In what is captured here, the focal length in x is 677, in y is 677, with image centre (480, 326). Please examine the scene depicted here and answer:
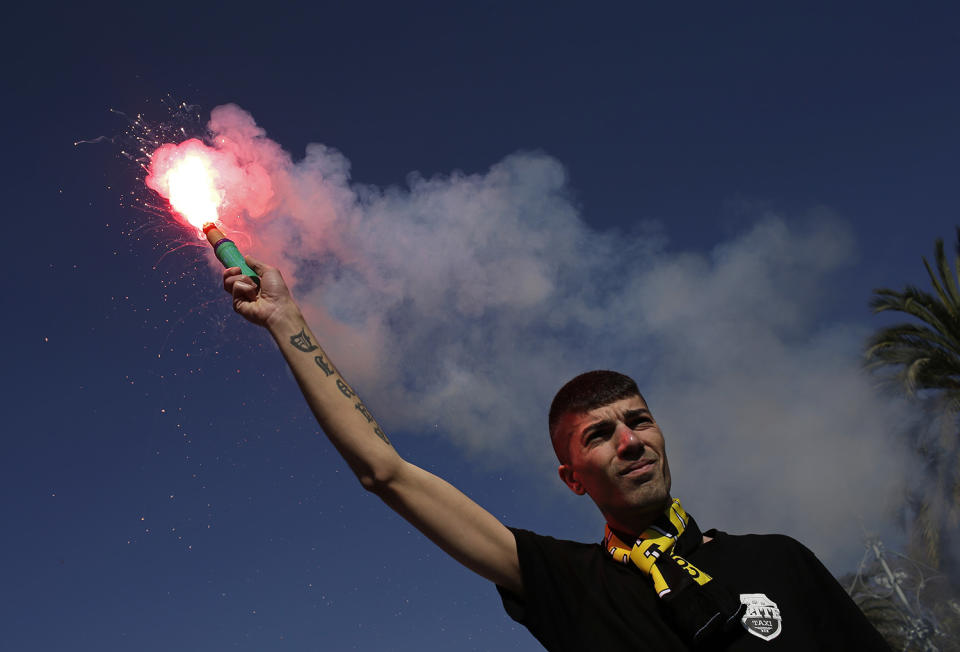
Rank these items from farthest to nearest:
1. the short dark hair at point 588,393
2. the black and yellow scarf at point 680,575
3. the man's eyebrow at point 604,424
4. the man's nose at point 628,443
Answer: the short dark hair at point 588,393 → the man's eyebrow at point 604,424 → the man's nose at point 628,443 → the black and yellow scarf at point 680,575

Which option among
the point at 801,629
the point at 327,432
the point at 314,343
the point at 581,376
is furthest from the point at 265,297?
the point at 801,629

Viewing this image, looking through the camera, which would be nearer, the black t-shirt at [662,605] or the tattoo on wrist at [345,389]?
the black t-shirt at [662,605]

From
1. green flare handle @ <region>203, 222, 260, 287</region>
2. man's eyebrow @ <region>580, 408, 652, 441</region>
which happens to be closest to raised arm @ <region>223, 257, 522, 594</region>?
green flare handle @ <region>203, 222, 260, 287</region>

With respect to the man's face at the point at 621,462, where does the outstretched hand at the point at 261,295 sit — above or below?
→ above

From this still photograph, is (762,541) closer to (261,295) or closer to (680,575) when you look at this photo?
(680,575)

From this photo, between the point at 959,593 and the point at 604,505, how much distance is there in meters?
25.8

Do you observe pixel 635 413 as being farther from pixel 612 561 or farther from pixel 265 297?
pixel 265 297

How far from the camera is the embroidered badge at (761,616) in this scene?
2.57 m

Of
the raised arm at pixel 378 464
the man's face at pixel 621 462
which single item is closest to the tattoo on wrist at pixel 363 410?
the raised arm at pixel 378 464

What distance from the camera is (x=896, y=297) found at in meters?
17.8

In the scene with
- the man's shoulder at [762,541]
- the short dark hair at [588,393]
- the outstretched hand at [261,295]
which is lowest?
the man's shoulder at [762,541]

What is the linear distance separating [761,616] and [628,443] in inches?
33.3

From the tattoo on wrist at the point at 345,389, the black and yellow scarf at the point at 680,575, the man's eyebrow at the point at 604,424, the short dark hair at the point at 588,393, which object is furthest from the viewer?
the short dark hair at the point at 588,393

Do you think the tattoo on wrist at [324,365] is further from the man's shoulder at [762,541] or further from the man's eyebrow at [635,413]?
the man's shoulder at [762,541]
